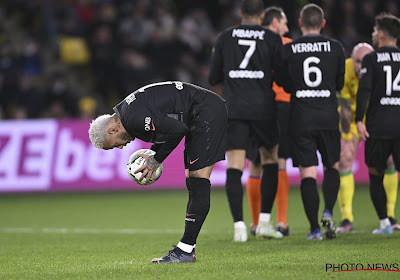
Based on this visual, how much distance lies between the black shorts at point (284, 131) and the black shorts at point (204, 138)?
2.09 meters

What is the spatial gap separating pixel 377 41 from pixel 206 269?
3.87 metres

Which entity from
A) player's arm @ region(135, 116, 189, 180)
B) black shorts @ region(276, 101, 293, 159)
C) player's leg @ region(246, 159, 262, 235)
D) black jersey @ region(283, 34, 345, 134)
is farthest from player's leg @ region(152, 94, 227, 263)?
player's leg @ region(246, 159, 262, 235)

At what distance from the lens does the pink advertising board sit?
546 inches

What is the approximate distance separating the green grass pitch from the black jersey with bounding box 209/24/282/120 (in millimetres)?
1458

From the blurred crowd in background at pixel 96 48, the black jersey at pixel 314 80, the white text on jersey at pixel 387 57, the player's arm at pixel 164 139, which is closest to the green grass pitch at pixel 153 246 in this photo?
the player's arm at pixel 164 139

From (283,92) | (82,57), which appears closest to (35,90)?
(82,57)

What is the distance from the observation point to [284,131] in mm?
8273

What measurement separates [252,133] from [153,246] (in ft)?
5.28

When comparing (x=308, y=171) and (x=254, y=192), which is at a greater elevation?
(x=308, y=171)

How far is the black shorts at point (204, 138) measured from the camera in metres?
6.19

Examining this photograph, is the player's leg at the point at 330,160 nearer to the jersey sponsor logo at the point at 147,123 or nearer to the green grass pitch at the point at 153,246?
the green grass pitch at the point at 153,246

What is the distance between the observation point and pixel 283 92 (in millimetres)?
8438

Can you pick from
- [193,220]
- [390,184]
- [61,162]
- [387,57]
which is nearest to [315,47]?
Answer: [387,57]

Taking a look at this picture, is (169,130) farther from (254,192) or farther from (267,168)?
(254,192)
